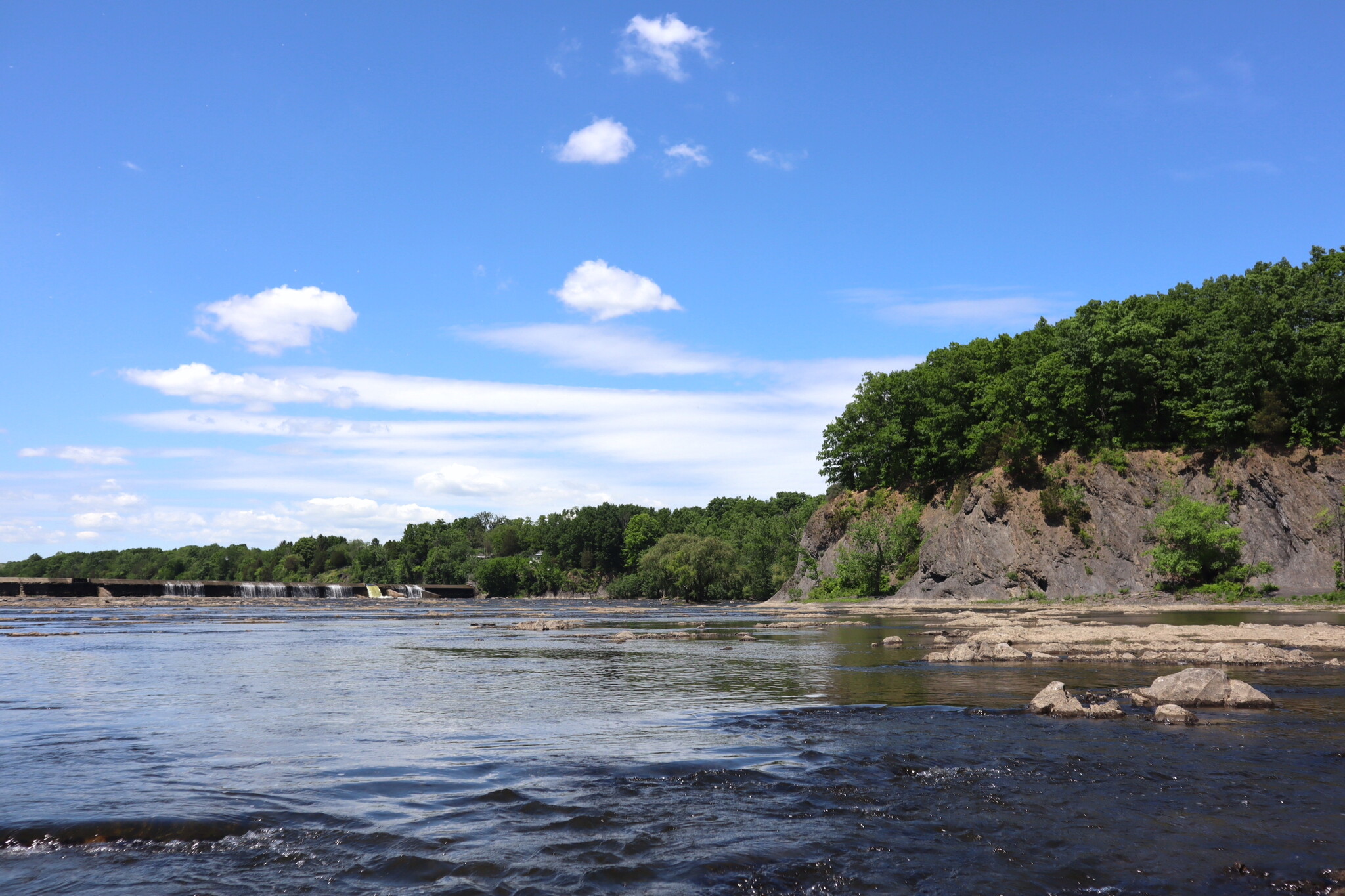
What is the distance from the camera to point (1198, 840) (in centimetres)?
894

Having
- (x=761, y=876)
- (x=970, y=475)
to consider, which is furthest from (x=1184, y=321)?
(x=761, y=876)

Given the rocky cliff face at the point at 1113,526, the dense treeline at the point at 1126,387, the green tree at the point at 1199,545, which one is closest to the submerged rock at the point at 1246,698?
the rocky cliff face at the point at 1113,526

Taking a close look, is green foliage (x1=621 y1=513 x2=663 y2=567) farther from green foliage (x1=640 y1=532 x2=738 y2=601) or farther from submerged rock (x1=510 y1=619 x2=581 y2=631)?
submerged rock (x1=510 y1=619 x2=581 y2=631)

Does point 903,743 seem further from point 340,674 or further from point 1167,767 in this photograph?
point 340,674

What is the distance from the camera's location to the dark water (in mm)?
8266

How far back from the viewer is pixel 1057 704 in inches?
647

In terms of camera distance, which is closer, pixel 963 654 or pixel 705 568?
pixel 963 654

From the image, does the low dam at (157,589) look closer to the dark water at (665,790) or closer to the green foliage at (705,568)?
the green foliage at (705,568)

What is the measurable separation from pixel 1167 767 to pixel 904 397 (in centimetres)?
9649

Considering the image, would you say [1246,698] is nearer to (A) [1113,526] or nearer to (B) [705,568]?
(A) [1113,526]

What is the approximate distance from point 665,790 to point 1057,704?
9214mm

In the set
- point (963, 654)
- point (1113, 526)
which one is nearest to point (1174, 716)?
point (963, 654)

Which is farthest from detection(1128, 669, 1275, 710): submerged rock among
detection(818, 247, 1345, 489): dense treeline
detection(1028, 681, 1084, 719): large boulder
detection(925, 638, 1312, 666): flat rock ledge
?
detection(818, 247, 1345, 489): dense treeline

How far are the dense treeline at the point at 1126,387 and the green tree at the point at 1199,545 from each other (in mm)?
10586
